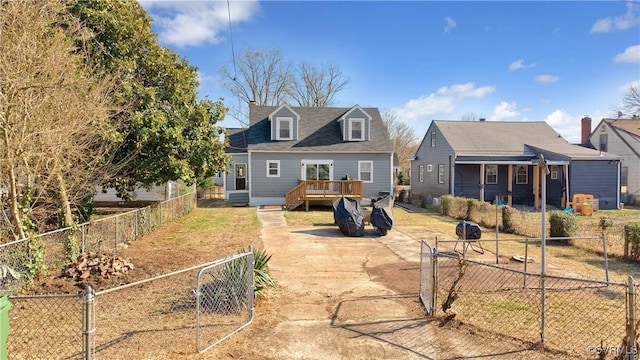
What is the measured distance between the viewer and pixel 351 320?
509 centimetres

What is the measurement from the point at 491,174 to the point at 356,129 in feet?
30.5

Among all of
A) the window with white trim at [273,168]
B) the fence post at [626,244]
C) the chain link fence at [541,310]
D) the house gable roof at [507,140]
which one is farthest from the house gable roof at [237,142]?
the fence post at [626,244]

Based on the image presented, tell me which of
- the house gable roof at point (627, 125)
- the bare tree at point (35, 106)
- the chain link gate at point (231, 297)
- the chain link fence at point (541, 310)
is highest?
the house gable roof at point (627, 125)

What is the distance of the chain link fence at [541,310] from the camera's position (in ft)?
14.1

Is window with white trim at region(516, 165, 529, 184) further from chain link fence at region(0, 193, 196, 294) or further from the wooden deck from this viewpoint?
chain link fence at region(0, 193, 196, 294)

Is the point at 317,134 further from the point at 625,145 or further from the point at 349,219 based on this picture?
the point at 625,145

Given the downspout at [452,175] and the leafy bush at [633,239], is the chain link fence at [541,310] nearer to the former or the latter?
the leafy bush at [633,239]

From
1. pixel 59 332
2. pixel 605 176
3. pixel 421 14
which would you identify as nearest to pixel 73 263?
Answer: pixel 59 332

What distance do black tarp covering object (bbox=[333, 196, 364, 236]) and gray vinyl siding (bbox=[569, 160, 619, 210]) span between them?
1572cm

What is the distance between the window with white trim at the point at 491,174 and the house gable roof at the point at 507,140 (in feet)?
4.20

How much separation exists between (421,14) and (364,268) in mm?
9986

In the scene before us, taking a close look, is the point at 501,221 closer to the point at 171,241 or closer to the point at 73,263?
the point at 171,241

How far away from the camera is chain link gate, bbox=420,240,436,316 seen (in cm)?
524

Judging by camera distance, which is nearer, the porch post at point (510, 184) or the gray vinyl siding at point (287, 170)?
the gray vinyl siding at point (287, 170)
